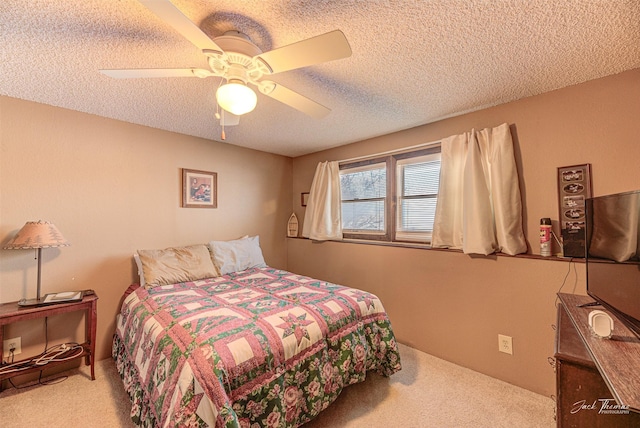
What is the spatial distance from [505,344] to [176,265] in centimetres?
284

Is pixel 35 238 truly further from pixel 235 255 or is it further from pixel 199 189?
pixel 235 255

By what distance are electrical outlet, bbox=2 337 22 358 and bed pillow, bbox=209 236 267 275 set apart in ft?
4.87

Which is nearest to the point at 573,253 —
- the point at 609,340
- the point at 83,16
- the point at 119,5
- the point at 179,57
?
the point at 609,340

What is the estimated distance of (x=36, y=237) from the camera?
1.95 metres

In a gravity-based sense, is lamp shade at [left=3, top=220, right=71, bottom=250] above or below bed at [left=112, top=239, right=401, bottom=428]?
above

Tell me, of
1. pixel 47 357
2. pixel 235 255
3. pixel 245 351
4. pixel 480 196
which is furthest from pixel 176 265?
pixel 480 196

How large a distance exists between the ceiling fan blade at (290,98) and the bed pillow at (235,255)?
1.83m

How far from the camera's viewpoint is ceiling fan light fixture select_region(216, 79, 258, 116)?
1284mm

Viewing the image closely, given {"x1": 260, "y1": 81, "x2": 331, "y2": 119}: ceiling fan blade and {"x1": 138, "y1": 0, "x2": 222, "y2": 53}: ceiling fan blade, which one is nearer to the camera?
{"x1": 138, "y1": 0, "x2": 222, "y2": 53}: ceiling fan blade

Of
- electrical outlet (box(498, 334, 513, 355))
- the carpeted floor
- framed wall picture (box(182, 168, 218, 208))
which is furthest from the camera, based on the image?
framed wall picture (box(182, 168, 218, 208))

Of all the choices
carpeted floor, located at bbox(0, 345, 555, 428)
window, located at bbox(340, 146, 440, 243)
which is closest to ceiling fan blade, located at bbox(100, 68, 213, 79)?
carpeted floor, located at bbox(0, 345, 555, 428)

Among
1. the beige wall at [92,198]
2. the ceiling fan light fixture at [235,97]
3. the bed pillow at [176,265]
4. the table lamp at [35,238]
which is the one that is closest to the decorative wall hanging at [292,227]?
the beige wall at [92,198]

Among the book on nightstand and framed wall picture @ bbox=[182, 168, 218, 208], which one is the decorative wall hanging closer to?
framed wall picture @ bbox=[182, 168, 218, 208]

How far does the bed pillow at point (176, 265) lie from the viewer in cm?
237
